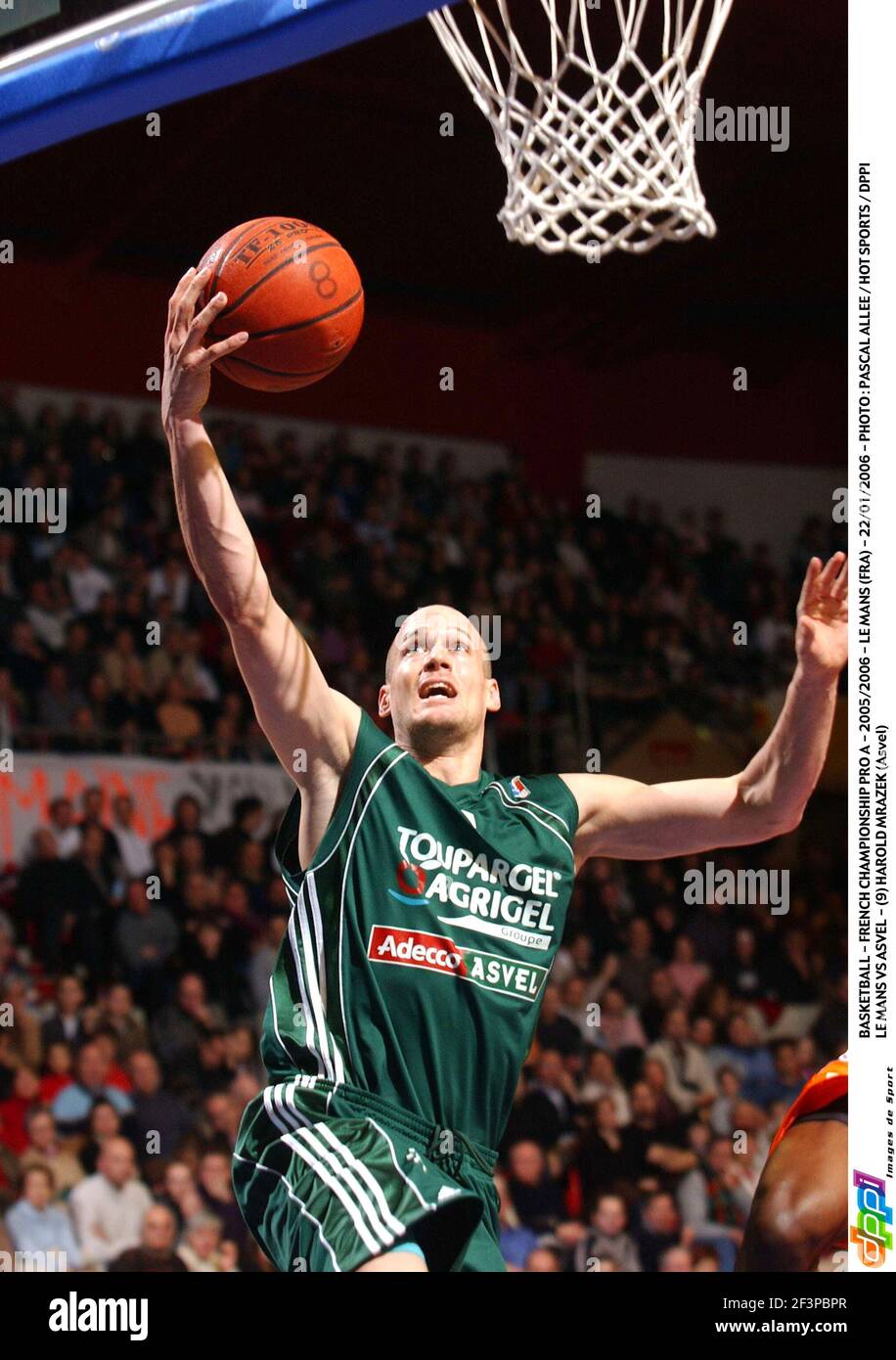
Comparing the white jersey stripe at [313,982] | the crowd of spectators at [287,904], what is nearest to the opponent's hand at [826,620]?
the white jersey stripe at [313,982]

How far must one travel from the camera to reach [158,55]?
4055mm

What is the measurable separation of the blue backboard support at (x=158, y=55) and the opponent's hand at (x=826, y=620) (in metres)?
1.46

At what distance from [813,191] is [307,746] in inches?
310

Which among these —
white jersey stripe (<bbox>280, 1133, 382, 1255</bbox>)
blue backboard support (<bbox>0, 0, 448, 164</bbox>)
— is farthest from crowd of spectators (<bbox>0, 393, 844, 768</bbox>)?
white jersey stripe (<bbox>280, 1133, 382, 1255</bbox>)

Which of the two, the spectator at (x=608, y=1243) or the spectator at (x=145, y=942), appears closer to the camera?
the spectator at (x=608, y=1243)

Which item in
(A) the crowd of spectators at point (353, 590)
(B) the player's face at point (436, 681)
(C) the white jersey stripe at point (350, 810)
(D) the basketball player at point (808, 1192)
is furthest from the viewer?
(A) the crowd of spectators at point (353, 590)

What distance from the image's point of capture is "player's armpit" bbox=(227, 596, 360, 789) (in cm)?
340

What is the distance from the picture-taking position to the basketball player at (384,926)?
10.8 feet

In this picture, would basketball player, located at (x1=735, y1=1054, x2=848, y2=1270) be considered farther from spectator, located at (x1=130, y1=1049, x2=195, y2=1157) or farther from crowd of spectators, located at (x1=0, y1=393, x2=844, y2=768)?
crowd of spectators, located at (x1=0, y1=393, x2=844, y2=768)

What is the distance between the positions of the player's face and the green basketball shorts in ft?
2.64

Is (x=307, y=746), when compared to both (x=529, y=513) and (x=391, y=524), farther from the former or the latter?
(x=529, y=513)

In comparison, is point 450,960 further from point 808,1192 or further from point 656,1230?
point 656,1230

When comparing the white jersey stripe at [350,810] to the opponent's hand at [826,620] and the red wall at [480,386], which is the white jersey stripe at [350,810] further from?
the red wall at [480,386]

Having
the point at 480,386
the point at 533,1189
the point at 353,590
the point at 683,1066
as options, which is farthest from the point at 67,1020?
the point at 480,386
